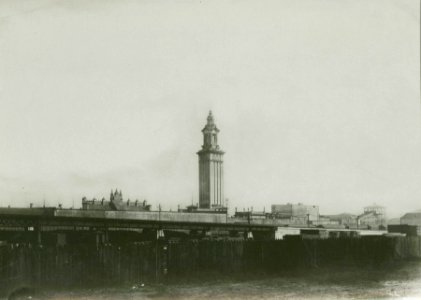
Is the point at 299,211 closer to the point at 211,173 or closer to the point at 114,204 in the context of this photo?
the point at 211,173

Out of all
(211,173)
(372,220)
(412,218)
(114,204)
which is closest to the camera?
(114,204)

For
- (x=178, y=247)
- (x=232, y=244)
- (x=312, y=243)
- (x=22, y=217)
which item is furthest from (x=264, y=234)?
(x=22, y=217)

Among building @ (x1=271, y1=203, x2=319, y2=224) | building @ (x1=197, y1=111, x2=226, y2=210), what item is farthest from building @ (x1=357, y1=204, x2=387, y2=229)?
building @ (x1=197, y1=111, x2=226, y2=210)

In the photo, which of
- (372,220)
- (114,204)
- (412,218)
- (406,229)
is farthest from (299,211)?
(114,204)

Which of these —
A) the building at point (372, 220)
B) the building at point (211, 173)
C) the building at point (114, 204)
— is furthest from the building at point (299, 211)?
the building at point (114, 204)

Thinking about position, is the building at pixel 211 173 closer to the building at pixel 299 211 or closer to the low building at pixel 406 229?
the building at pixel 299 211
